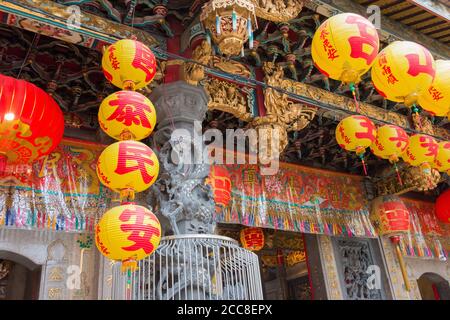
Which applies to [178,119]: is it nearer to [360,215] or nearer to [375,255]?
[360,215]

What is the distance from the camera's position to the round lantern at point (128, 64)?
136 inches

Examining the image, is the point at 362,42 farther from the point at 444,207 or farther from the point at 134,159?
the point at 444,207

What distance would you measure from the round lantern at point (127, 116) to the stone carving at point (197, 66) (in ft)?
3.73

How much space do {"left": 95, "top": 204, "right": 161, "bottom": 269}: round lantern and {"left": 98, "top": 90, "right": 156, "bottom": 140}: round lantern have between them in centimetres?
66

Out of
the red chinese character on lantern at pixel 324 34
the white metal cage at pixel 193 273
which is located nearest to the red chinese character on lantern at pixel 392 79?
the red chinese character on lantern at pixel 324 34

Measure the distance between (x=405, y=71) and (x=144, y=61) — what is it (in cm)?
222

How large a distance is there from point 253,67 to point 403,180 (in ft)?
12.3

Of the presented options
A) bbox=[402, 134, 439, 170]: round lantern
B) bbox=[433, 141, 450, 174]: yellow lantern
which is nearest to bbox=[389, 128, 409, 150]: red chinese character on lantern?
bbox=[402, 134, 439, 170]: round lantern

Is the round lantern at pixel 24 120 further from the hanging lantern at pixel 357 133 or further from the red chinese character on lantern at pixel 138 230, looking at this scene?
the hanging lantern at pixel 357 133

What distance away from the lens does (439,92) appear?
3990 millimetres

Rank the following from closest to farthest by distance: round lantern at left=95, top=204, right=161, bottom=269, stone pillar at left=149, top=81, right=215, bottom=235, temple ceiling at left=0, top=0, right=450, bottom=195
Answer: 1. round lantern at left=95, top=204, right=161, bottom=269
2. stone pillar at left=149, top=81, right=215, bottom=235
3. temple ceiling at left=0, top=0, right=450, bottom=195

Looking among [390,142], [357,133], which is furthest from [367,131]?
[390,142]

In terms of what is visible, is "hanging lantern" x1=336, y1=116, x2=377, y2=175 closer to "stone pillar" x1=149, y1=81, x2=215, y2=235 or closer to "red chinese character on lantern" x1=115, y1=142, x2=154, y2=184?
"stone pillar" x1=149, y1=81, x2=215, y2=235

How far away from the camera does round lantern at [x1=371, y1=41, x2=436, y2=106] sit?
349 cm
